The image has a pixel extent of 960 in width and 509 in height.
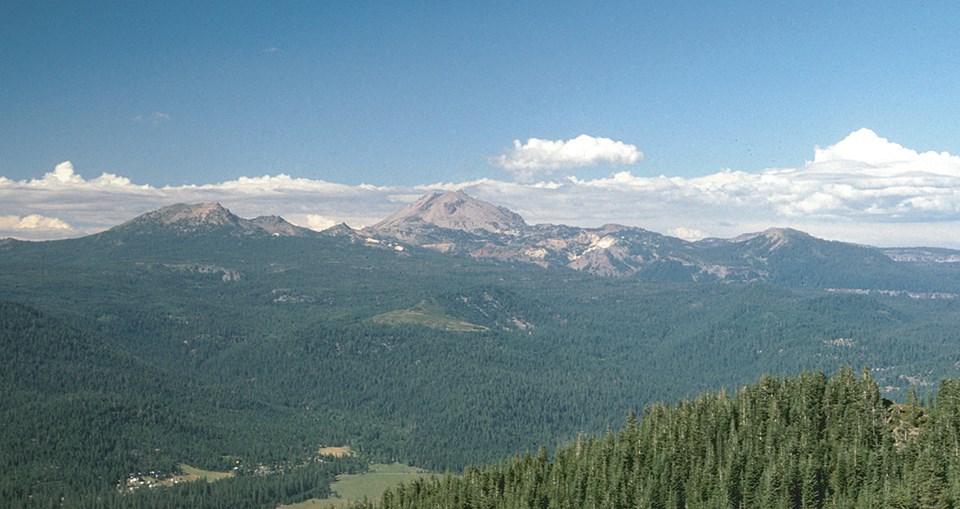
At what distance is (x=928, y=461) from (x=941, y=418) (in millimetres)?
25965

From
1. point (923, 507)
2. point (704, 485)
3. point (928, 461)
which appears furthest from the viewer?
point (704, 485)

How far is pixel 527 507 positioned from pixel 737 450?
48.8 m

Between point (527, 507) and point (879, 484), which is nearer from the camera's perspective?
point (879, 484)

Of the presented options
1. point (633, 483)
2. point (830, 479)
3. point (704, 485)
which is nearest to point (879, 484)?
point (830, 479)

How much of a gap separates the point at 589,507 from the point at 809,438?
172ft

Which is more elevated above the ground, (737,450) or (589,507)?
(737,450)

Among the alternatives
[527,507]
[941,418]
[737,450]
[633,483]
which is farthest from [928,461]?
[527,507]

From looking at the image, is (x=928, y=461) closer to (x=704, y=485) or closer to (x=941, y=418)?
(x=941, y=418)

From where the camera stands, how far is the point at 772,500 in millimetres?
173875

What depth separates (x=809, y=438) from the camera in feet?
648

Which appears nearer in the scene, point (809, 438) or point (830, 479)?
point (830, 479)

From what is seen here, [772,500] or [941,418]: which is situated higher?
[941,418]

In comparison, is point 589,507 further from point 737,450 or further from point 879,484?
point 879,484

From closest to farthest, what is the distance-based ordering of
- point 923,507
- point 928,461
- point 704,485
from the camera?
point 923,507 → point 928,461 → point 704,485
